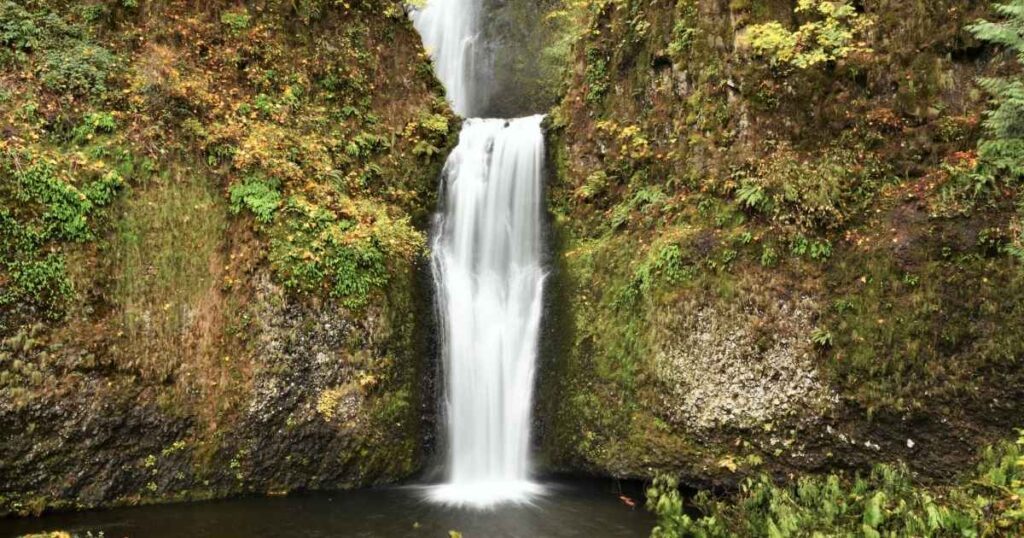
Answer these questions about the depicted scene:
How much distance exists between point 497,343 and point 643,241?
3134 millimetres

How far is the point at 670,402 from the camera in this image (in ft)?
30.5

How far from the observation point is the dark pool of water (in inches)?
312

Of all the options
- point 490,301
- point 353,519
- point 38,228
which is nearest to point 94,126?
point 38,228

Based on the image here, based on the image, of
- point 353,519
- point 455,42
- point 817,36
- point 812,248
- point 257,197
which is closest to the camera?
point 353,519

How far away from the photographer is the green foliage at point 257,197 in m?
9.98

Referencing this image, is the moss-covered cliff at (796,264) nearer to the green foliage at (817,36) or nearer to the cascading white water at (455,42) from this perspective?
the green foliage at (817,36)

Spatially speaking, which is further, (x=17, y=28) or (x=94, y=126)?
(x=17, y=28)

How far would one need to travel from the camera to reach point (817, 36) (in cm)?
945

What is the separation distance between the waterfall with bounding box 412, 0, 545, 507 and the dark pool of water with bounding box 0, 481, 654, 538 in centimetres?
63

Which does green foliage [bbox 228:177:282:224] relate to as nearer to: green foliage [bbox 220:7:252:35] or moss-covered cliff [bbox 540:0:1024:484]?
green foliage [bbox 220:7:252:35]

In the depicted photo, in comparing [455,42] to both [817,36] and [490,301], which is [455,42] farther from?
[817,36]

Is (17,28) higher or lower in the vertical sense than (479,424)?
higher

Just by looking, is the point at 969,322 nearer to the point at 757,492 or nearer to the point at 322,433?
the point at 757,492

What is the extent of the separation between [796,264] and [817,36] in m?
3.54
